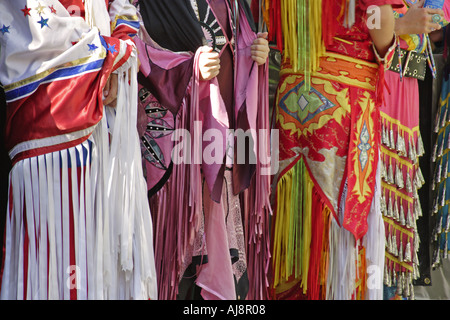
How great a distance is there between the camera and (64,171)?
2289 millimetres

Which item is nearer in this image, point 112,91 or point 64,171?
point 64,171

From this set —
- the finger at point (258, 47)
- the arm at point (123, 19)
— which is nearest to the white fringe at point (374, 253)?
the finger at point (258, 47)

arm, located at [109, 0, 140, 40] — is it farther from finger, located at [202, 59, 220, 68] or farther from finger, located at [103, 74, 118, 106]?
finger, located at [202, 59, 220, 68]

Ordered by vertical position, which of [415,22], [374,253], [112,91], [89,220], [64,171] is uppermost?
[415,22]

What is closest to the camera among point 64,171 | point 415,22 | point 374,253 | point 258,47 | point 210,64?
point 64,171

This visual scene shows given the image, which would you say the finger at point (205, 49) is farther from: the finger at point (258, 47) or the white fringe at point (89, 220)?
the white fringe at point (89, 220)

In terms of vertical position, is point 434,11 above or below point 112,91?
above

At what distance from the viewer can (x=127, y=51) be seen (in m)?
2.46

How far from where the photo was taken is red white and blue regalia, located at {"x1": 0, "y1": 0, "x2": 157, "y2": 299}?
2.25 metres

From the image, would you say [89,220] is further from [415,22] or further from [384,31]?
[415,22]

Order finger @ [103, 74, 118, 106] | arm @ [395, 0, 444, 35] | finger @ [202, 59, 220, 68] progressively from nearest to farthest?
finger @ [103, 74, 118, 106] → finger @ [202, 59, 220, 68] → arm @ [395, 0, 444, 35]

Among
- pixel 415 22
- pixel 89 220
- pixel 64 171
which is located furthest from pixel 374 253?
pixel 64 171

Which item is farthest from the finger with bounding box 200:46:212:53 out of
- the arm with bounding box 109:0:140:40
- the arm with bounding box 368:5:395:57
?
the arm with bounding box 368:5:395:57
